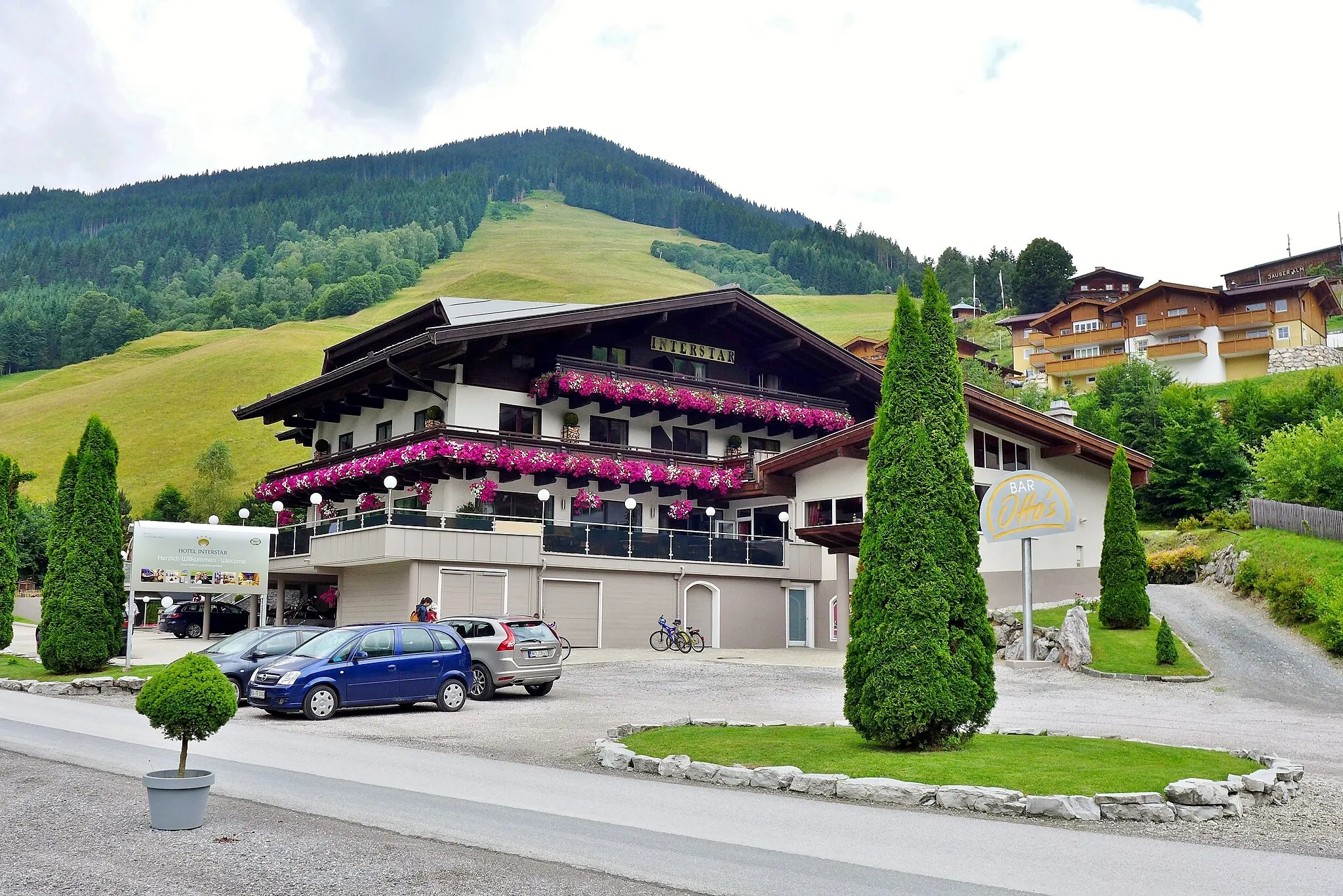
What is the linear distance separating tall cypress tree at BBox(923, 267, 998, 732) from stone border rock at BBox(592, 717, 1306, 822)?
2610 millimetres

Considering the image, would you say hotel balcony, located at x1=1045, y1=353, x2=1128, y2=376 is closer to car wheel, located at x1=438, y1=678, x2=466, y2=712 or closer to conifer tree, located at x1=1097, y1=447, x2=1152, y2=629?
conifer tree, located at x1=1097, y1=447, x2=1152, y2=629

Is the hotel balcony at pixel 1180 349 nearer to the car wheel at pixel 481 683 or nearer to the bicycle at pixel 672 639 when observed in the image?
the bicycle at pixel 672 639

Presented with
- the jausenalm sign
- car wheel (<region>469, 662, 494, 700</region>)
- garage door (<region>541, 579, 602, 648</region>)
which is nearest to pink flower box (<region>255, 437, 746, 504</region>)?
garage door (<region>541, 579, 602, 648</region>)

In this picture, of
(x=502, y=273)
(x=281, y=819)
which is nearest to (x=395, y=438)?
(x=281, y=819)

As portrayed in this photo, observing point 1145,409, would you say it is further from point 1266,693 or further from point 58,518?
point 58,518

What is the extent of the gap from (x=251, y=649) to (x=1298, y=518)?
98.6ft

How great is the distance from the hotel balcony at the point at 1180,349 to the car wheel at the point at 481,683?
226ft

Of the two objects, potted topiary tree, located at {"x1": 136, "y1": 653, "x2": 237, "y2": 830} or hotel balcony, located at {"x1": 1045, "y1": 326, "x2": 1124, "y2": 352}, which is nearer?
potted topiary tree, located at {"x1": 136, "y1": 653, "x2": 237, "y2": 830}

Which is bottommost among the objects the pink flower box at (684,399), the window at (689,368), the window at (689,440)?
the window at (689,440)

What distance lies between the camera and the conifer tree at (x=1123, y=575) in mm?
29969

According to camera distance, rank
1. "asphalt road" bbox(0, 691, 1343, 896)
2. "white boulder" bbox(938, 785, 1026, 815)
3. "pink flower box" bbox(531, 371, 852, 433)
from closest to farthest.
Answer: "asphalt road" bbox(0, 691, 1343, 896), "white boulder" bbox(938, 785, 1026, 815), "pink flower box" bbox(531, 371, 852, 433)

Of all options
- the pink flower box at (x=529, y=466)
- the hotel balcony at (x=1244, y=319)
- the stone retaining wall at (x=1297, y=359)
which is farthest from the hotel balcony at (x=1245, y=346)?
the pink flower box at (x=529, y=466)

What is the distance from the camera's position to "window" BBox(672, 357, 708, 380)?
45.0m

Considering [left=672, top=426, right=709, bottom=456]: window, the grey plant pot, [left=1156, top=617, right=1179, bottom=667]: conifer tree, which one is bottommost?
the grey plant pot
